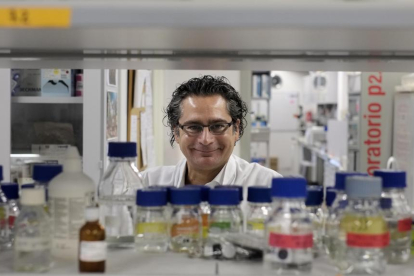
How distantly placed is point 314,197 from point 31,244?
0.57 m

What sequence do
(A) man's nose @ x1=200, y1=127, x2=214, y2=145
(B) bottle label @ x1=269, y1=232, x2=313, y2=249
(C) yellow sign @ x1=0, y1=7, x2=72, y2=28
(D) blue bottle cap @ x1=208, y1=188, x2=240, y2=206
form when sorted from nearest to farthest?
(C) yellow sign @ x1=0, y1=7, x2=72, y2=28
(B) bottle label @ x1=269, y1=232, x2=313, y2=249
(D) blue bottle cap @ x1=208, y1=188, x2=240, y2=206
(A) man's nose @ x1=200, y1=127, x2=214, y2=145

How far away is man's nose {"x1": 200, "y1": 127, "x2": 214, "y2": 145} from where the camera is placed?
232 cm

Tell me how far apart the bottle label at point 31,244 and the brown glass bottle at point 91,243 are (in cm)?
7

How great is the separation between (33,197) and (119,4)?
39cm

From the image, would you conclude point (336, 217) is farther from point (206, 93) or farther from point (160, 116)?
point (160, 116)

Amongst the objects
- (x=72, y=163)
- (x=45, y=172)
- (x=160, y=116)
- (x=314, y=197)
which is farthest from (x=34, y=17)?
(x=160, y=116)

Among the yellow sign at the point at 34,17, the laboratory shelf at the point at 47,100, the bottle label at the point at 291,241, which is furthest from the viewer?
the laboratory shelf at the point at 47,100

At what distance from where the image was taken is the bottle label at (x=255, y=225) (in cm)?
107

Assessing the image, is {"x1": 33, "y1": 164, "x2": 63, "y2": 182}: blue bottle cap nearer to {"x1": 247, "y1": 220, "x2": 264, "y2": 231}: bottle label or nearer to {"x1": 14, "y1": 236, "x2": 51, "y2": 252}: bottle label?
{"x1": 14, "y1": 236, "x2": 51, "y2": 252}: bottle label

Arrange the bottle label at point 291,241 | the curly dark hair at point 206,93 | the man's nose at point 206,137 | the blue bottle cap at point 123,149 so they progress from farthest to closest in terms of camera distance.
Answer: the curly dark hair at point 206,93 → the man's nose at point 206,137 → the blue bottle cap at point 123,149 → the bottle label at point 291,241

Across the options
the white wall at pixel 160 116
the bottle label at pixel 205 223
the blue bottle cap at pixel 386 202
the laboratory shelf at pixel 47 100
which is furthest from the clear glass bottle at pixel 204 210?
the white wall at pixel 160 116

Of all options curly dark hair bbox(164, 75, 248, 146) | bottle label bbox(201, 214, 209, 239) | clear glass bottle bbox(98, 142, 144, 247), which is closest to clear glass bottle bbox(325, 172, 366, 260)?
bottle label bbox(201, 214, 209, 239)

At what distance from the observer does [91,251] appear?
2.92 ft

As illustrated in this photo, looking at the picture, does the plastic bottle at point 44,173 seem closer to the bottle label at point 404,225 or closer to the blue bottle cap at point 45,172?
the blue bottle cap at point 45,172
